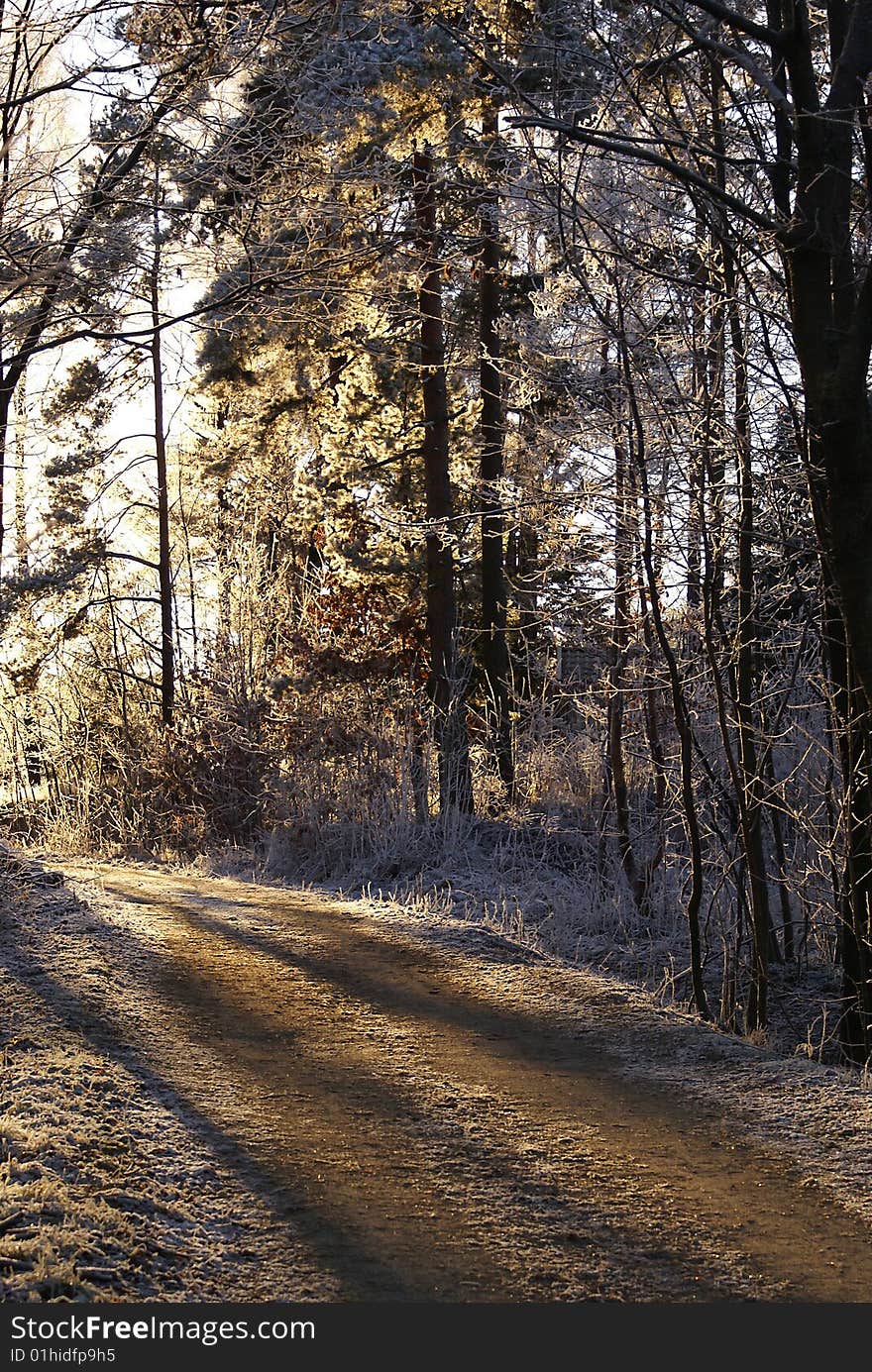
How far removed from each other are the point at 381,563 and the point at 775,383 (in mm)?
12159

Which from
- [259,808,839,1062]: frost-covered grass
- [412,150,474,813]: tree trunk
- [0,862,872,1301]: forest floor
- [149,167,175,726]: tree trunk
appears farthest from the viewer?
[149,167,175,726]: tree trunk

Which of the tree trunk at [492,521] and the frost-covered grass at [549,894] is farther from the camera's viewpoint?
the tree trunk at [492,521]

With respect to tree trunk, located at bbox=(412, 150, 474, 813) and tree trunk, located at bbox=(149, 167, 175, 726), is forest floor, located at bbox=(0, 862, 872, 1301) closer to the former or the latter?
tree trunk, located at bbox=(412, 150, 474, 813)

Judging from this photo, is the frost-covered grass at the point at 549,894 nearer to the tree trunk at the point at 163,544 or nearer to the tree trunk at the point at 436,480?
the tree trunk at the point at 436,480

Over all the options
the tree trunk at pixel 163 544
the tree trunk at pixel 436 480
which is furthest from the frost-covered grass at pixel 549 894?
the tree trunk at pixel 163 544

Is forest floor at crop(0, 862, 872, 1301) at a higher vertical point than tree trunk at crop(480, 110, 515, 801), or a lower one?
lower

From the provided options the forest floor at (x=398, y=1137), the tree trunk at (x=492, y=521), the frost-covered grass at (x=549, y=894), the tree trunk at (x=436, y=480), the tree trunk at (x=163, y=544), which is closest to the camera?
the forest floor at (x=398, y=1137)

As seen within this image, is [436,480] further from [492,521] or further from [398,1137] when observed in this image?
[398,1137]

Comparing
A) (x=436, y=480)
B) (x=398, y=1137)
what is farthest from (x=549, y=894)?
(x=436, y=480)

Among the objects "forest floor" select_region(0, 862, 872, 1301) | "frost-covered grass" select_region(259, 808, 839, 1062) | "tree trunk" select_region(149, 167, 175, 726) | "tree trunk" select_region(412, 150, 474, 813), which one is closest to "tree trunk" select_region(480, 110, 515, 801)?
"tree trunk" select_region(412, 150, 474, 813)

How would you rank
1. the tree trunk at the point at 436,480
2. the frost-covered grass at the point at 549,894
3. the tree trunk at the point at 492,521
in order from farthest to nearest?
the tree trunk at the point at 492,521 < the tree trunk at the point at 436,480 < the frost-covered grass at the point at 549,894

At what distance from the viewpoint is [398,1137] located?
4379 mm

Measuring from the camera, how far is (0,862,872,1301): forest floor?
135 inches

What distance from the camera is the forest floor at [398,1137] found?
11.3 feet
